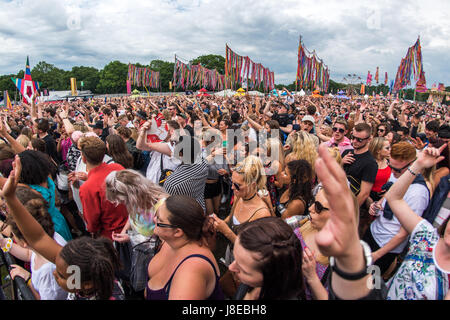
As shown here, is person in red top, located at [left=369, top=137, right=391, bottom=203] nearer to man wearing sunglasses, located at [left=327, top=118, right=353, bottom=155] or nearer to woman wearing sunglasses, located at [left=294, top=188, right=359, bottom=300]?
man wearing sunglasses, located at [left=327, top=118, right=353, bottom=155]

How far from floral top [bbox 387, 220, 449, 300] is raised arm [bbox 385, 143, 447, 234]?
59 mm

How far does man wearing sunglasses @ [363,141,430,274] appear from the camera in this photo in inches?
91.8

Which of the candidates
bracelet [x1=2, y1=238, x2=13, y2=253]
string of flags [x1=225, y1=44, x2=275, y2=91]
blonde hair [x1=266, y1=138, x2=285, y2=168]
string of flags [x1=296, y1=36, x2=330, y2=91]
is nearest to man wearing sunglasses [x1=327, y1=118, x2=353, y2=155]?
blonde hair [x1=266, y1=138, x2=285, y2=168]

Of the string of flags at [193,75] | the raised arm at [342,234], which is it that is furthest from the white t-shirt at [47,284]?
the string of flags at [193,75]

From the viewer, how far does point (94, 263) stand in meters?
1.63

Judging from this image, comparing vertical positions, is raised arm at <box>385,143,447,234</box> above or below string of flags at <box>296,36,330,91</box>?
below

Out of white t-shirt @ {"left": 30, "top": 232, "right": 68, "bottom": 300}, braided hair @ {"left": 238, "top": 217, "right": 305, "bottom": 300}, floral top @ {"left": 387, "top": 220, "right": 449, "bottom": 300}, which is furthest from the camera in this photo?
white t-shirt @ {"left": 30, "top": 232, "right": 68, "bottom": 300}

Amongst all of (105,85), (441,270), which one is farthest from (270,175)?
(105,85)

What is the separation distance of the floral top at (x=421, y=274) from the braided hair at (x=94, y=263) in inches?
75.7

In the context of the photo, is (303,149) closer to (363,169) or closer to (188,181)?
(363,169)

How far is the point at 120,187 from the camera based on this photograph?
99.4 inches

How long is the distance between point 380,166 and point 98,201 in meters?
3.83
